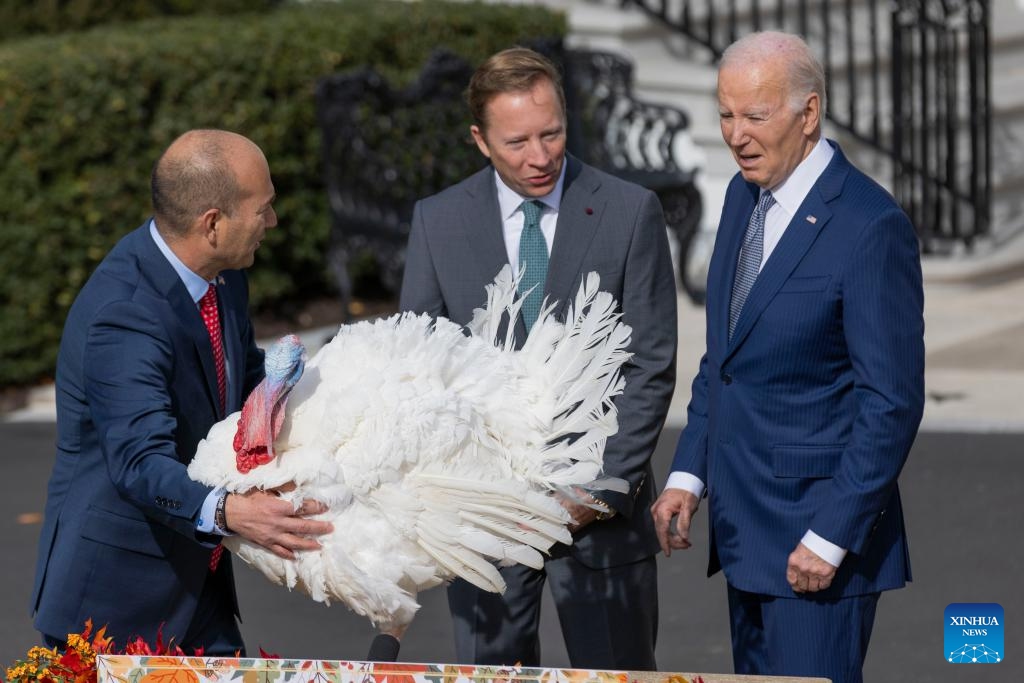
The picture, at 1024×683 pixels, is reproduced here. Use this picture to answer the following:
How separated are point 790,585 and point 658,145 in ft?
24.2

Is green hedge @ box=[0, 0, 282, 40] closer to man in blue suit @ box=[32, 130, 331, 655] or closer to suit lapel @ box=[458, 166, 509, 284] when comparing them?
suit lapel @ box=[458, 166, 509, 284]

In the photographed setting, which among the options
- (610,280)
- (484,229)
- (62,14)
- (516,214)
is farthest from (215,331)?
(62,14)

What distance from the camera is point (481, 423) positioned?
132 inches

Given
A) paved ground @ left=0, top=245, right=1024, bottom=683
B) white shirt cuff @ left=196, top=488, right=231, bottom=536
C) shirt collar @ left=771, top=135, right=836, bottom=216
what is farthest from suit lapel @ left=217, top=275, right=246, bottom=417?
paved ground @ left=0, top=245, right=1024, bottom=683

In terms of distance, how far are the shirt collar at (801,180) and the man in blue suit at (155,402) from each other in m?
1.21

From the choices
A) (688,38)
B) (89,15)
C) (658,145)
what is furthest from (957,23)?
(89,15)

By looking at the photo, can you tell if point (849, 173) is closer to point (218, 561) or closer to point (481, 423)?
point (481, 423)

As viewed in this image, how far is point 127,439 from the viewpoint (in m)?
3.27

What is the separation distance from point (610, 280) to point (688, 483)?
1.94 feet

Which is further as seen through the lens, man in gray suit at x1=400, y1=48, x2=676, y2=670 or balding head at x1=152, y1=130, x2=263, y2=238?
man in gray suit at x1=400, y1=48, x2=676, y2=670

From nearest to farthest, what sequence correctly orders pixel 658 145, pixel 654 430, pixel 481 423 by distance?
pixel 481 423 → pixel 654 430 → pixel 658 145

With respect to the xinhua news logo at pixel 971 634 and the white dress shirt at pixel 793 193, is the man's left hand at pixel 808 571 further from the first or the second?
the xinhua news logo at pixel 971 634

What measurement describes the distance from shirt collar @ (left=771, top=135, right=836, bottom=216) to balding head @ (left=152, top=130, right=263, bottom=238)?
1253 mm

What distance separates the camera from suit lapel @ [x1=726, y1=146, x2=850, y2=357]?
343 cm
